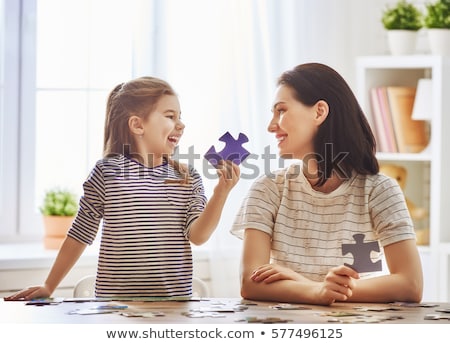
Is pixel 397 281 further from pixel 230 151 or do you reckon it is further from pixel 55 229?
pixel 55 229

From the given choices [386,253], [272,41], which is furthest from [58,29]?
[386,253]

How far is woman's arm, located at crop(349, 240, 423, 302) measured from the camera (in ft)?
5.07

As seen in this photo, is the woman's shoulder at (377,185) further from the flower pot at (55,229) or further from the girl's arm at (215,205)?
the flower pot at (55,229)

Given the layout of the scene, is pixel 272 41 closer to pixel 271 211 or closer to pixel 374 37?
pixel 374 37

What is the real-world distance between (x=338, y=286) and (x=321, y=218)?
26 cm

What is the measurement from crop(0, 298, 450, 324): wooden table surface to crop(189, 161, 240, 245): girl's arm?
0.17 m

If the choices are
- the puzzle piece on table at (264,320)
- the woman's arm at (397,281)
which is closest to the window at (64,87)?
the woman's arm at (397,281)

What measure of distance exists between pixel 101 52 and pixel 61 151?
0.36 meters

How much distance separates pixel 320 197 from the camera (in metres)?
1.70

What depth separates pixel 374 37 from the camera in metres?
3.21

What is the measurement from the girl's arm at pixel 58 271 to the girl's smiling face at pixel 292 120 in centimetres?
47

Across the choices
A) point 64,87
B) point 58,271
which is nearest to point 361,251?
point 58,271

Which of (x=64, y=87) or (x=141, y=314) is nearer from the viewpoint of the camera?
(x=141, y=314)

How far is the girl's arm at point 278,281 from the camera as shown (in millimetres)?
1457
